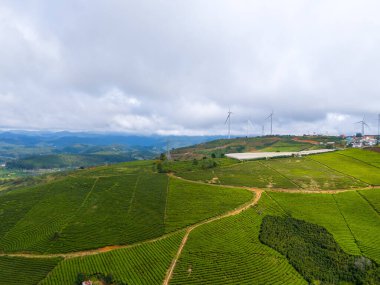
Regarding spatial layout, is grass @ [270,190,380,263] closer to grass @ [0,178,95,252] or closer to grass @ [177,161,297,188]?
grass @ [177,161,297,188]

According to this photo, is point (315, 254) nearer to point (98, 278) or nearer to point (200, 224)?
point (200, 224)

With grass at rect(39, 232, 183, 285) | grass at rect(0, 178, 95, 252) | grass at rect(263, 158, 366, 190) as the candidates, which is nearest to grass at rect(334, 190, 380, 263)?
grass at rect(263, 158, 366, 190)

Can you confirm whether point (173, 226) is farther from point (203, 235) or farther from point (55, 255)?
point (55, 255)

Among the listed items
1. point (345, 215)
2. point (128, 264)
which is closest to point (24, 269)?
point (128, 264)

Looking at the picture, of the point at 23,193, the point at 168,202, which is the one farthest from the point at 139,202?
the point at 23,193

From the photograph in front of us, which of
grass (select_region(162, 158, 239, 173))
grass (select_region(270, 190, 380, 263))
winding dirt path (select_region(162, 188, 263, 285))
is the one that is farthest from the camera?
grass (select_region(162, 158, 239, 173))

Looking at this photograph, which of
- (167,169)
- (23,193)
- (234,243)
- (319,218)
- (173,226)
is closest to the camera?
(234,243)
